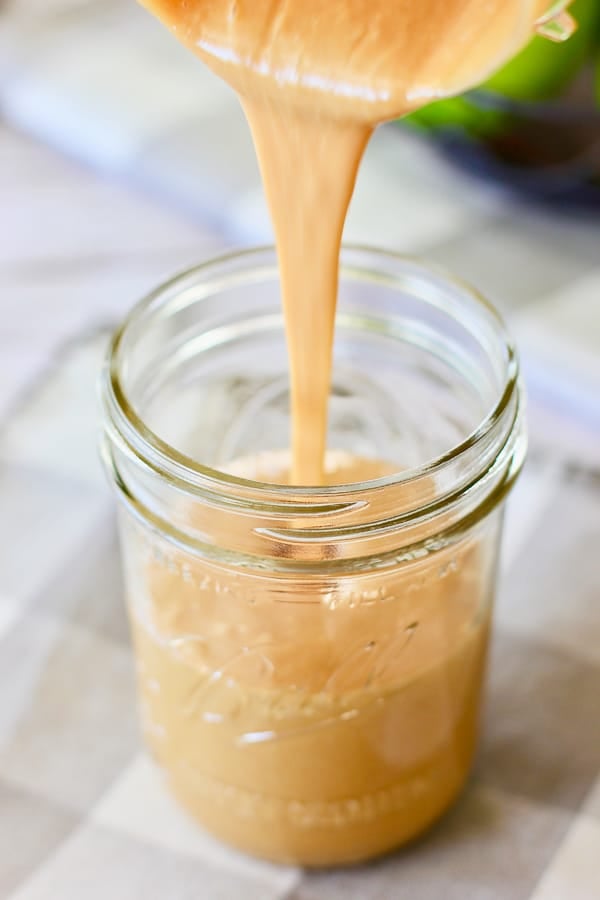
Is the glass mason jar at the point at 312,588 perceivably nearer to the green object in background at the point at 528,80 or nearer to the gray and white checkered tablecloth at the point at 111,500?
the gray and white checkered tablecloth at the point at 111,500

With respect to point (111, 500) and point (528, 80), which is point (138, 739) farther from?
point (528, 80)

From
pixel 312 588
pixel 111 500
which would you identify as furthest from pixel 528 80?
pixel 312 588

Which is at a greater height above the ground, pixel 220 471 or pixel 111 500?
pixel 220 471

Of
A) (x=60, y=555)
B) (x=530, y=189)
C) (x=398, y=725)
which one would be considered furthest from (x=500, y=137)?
(x=398, y=725)

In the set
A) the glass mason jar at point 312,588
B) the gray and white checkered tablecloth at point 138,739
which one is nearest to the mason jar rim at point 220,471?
the glass mason jar at point 312,588

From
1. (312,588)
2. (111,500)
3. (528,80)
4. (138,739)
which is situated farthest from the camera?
(528,80)

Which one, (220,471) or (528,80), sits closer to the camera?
(220,471)

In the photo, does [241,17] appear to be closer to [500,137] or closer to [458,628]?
[458,628]

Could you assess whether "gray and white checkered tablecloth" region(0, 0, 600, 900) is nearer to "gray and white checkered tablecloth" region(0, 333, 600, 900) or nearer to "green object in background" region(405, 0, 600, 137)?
"gray and white checkered tablecloth" region(0, 333, 600, 900)
